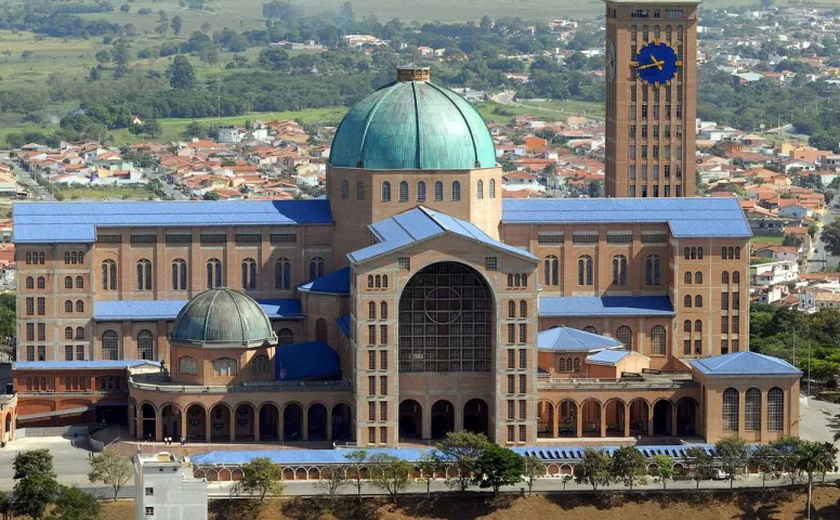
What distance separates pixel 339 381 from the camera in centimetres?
15100

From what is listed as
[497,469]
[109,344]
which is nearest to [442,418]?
[497,469]

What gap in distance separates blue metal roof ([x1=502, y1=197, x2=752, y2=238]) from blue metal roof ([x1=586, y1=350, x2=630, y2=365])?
979cm

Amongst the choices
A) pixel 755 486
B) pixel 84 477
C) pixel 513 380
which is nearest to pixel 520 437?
pixel 513 380

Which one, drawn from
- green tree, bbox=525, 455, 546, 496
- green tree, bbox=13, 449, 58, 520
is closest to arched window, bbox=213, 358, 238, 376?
green tree, bbox=13, 449, 58, 520

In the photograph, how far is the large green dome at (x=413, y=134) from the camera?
157 metres

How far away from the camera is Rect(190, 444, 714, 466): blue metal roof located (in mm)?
142875

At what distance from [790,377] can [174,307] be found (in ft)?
124

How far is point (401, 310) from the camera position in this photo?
14825 cm

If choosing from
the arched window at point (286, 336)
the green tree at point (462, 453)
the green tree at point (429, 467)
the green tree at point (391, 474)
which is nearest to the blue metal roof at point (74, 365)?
the arched window at point (286, 336)

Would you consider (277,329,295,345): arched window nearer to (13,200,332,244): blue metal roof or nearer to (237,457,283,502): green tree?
(13,200,332,244): blue metal roof

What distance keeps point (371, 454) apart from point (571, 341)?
57.8 feet

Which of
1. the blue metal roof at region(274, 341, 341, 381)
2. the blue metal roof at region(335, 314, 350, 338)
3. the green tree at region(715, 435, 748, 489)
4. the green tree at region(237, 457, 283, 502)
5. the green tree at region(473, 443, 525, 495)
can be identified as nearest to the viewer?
the green tree at region(237, 457, 283, 502)

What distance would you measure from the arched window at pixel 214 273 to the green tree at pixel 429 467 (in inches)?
902

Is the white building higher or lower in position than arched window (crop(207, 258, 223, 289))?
lower
